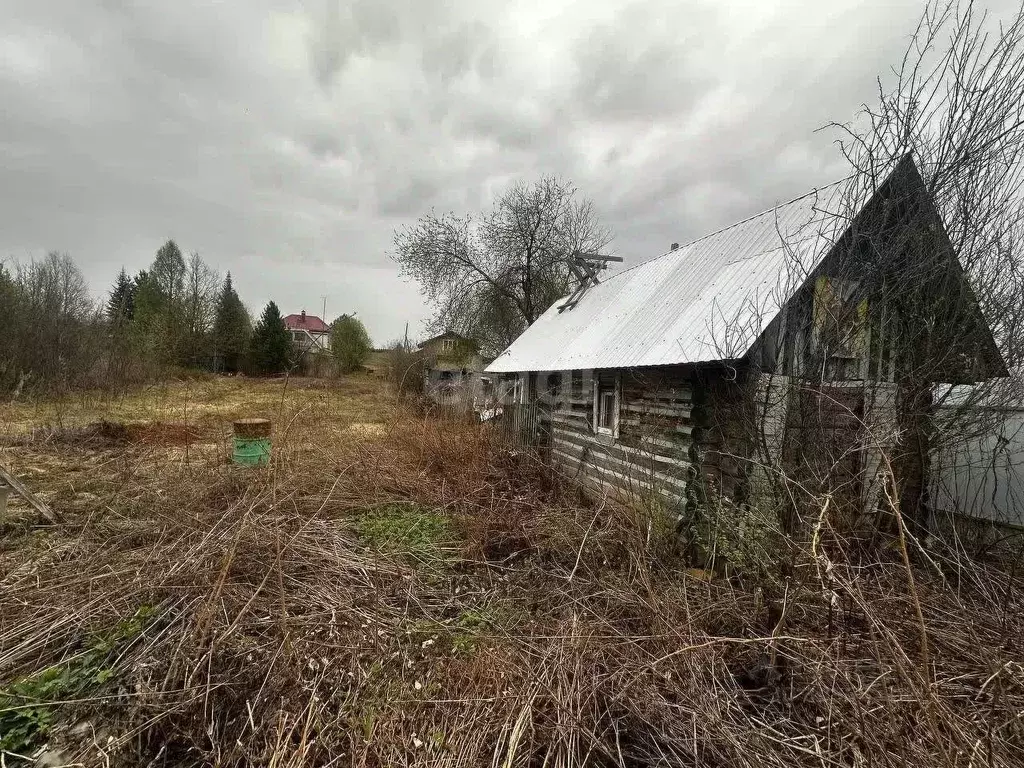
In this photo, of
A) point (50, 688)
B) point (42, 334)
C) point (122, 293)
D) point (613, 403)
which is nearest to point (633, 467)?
point (613, 403)

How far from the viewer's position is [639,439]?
20.2 ft

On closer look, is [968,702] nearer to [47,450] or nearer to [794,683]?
[794,683]

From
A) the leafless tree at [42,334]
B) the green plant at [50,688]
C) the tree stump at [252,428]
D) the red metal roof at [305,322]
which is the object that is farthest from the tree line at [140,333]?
the red metal roof at [305,322]

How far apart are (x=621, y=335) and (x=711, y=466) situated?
2.64 m

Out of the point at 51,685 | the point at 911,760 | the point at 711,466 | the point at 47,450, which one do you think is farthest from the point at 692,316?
the point at 47,450

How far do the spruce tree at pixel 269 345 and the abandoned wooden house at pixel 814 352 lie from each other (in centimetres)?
3497

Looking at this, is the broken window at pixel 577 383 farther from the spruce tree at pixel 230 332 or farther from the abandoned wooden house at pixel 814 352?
the spruce tree at pixel 230 332

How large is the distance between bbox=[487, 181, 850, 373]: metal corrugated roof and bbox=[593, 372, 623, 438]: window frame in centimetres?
45

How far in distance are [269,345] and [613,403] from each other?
35.1 m

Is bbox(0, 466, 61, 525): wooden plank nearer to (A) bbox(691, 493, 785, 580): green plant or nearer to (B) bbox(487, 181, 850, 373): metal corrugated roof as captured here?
(B) bbox(487, 181, 850, 373): metal corrugated roof

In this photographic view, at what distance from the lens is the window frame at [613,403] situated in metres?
6.82

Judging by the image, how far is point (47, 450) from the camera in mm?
9031

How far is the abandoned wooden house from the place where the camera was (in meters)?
4.51

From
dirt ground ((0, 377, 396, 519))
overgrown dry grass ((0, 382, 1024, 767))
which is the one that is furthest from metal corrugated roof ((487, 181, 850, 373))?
dirt ground ((0, 377, 396, 519))
